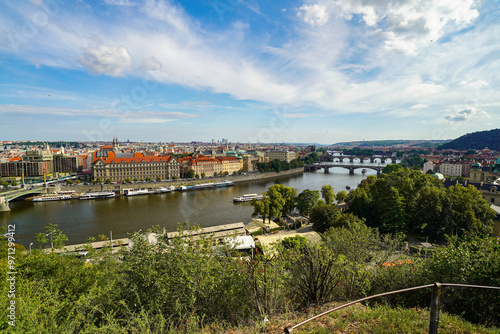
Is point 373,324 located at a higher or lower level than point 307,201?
higher

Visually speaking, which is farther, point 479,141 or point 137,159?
point 479,141

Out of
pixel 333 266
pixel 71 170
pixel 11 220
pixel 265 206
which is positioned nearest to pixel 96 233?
pixel 11 220

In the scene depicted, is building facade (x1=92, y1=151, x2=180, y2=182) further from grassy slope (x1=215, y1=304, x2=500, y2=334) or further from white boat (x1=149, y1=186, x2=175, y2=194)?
grassy slope (x1=215, y1=304, x2=500, y2=334)

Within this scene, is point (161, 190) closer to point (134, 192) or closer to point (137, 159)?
point (134, 192)

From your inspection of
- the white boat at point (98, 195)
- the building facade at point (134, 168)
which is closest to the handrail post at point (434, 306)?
the white boat at point (98, 195)

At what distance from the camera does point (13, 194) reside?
26203 millimetres

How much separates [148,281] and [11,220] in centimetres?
2365

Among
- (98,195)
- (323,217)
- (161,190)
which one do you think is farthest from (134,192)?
(323,217)

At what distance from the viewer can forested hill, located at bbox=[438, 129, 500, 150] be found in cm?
8488

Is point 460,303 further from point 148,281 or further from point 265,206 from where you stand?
point 265,206

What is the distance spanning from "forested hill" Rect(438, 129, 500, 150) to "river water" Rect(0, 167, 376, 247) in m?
97.1

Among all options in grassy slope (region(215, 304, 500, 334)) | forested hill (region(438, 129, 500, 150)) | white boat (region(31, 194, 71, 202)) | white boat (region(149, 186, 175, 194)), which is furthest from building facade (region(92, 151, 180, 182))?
forested hill (region(438, 129, 500, 150))

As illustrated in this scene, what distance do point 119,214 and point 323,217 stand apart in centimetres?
1681

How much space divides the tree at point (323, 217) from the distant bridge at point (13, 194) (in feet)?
87.6
